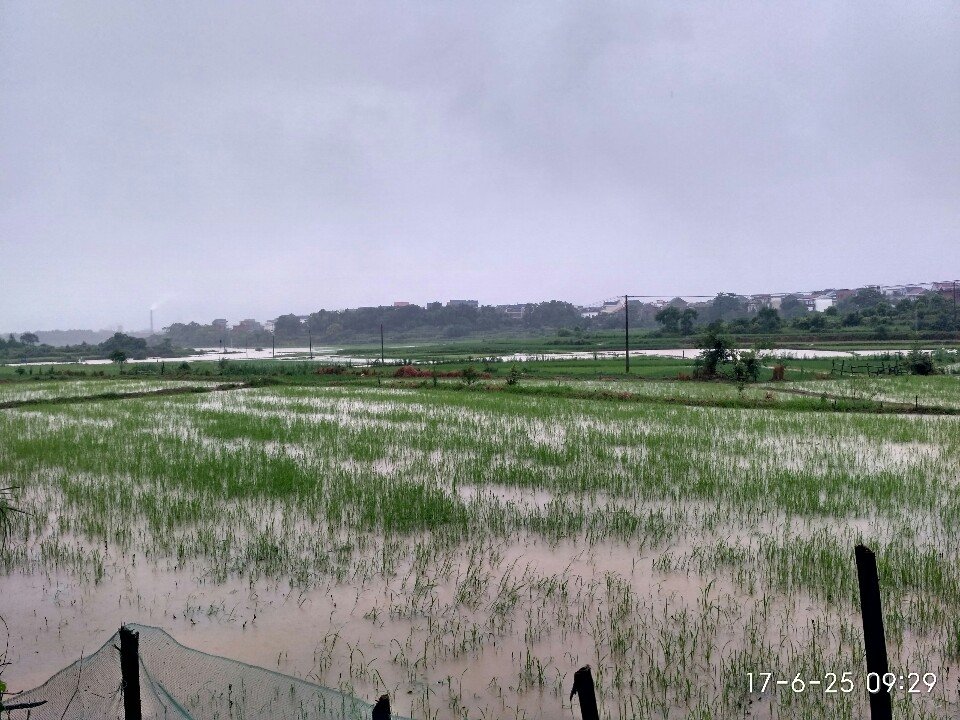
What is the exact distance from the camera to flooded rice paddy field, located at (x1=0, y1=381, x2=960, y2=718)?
315 cm

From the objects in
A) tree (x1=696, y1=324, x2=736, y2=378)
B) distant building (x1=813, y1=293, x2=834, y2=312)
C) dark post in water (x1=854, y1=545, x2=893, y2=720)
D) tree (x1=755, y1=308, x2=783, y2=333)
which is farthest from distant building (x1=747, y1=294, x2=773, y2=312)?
dark post in water (x1=854, y1=545, x2=893, y2=720)

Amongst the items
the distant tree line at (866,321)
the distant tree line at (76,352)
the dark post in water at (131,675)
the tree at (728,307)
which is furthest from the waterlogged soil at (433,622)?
the tree at (728,307)

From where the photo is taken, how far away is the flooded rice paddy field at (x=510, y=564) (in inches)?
124

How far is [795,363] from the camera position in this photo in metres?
25.2

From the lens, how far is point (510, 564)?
459cm

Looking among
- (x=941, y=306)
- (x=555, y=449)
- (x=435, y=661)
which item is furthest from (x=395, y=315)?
(x=435, y=661)

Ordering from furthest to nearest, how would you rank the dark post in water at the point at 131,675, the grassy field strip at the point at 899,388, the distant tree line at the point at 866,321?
1. the distant tree line at the point at 866,321
2. the grassy field strip at the point at 899,388
3. the dark post in water at the point at 131,675

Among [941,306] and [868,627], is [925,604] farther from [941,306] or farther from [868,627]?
[941,306]

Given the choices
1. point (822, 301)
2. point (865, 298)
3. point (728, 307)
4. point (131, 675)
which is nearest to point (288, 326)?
point (728, 307)

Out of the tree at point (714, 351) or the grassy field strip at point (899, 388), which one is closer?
the grassy field strip at point (899, 388)

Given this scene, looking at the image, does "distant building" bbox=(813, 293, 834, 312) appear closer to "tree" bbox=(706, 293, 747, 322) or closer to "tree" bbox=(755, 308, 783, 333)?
"tree" bbox=(706, 293, 747, 322)

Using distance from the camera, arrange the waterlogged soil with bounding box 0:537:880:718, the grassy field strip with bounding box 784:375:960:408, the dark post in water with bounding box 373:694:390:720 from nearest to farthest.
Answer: the dark post in water with bounding box 373:694:390:720, the waterlogged soil with bounding box 0:537:880:718, the grassy field strip with bounding box 784:375:960:408

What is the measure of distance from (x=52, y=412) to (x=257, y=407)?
470cm

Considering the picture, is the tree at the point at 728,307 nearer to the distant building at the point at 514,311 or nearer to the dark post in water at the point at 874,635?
the distant building at the point at 514,311
